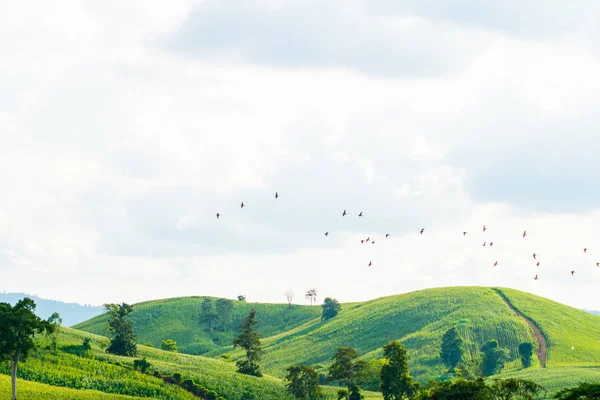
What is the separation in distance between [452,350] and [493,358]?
1065 centimetres

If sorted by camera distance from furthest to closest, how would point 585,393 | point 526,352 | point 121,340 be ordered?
point 526,352
point 121,340
point 585,393

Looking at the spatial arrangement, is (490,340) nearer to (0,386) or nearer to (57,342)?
(57,342)

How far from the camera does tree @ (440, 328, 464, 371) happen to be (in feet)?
538

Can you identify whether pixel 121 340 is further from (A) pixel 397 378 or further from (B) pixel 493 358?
(B) pixel 493 358

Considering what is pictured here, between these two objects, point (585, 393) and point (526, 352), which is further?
point (526, 352)

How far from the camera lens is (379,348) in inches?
7357

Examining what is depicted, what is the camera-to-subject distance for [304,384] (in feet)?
387

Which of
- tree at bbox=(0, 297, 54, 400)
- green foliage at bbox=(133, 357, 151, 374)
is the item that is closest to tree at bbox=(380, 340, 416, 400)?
green foliage at bbox=(133, 357, 151, 374)

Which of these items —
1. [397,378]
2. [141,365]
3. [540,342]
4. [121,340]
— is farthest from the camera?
[540,342]

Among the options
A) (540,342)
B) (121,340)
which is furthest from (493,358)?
(121,340)

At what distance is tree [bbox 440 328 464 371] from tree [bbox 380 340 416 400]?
58.5m

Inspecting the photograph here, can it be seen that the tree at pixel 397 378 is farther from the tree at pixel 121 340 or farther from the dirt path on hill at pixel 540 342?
the dirt path on hill at pixel 540 342

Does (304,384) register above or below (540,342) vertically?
below

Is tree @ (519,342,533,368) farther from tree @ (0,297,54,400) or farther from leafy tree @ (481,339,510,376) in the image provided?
tree @ (0,297,54,400)
